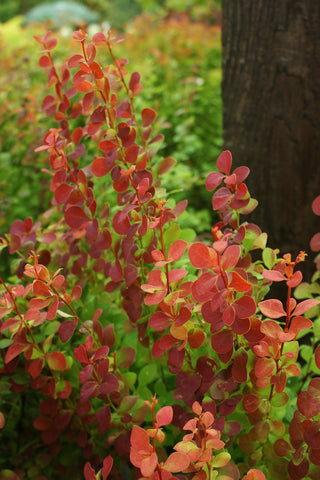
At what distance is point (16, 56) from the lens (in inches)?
140

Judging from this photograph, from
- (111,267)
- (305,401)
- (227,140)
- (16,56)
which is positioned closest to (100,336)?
(111,267)

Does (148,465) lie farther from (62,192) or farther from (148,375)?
(62,192)

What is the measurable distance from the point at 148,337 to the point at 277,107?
33.6 inches

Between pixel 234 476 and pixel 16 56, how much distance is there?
3.32 meters

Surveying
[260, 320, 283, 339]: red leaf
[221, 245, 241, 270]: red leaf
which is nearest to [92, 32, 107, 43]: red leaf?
[221, 245, 241, 270]: red leaf

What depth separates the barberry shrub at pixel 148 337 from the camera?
864mm

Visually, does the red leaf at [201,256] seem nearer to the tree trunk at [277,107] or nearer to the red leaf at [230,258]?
the red leaf at [230,258]

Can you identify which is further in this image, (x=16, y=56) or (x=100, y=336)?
(x=16, y=56)

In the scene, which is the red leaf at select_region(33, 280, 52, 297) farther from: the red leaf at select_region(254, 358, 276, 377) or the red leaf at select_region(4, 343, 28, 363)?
the red leaf at select_region(254, 358, 276, 377)

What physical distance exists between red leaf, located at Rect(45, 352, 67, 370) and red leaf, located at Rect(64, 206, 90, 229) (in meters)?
0.27

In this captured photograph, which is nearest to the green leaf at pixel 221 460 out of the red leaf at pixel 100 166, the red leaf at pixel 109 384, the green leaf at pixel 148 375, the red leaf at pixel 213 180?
the red leaf at pixel 109 384

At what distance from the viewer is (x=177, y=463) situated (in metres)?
0.75

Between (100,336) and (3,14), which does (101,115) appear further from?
(3,14)

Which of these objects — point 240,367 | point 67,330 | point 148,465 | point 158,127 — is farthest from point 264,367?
point 158,127
